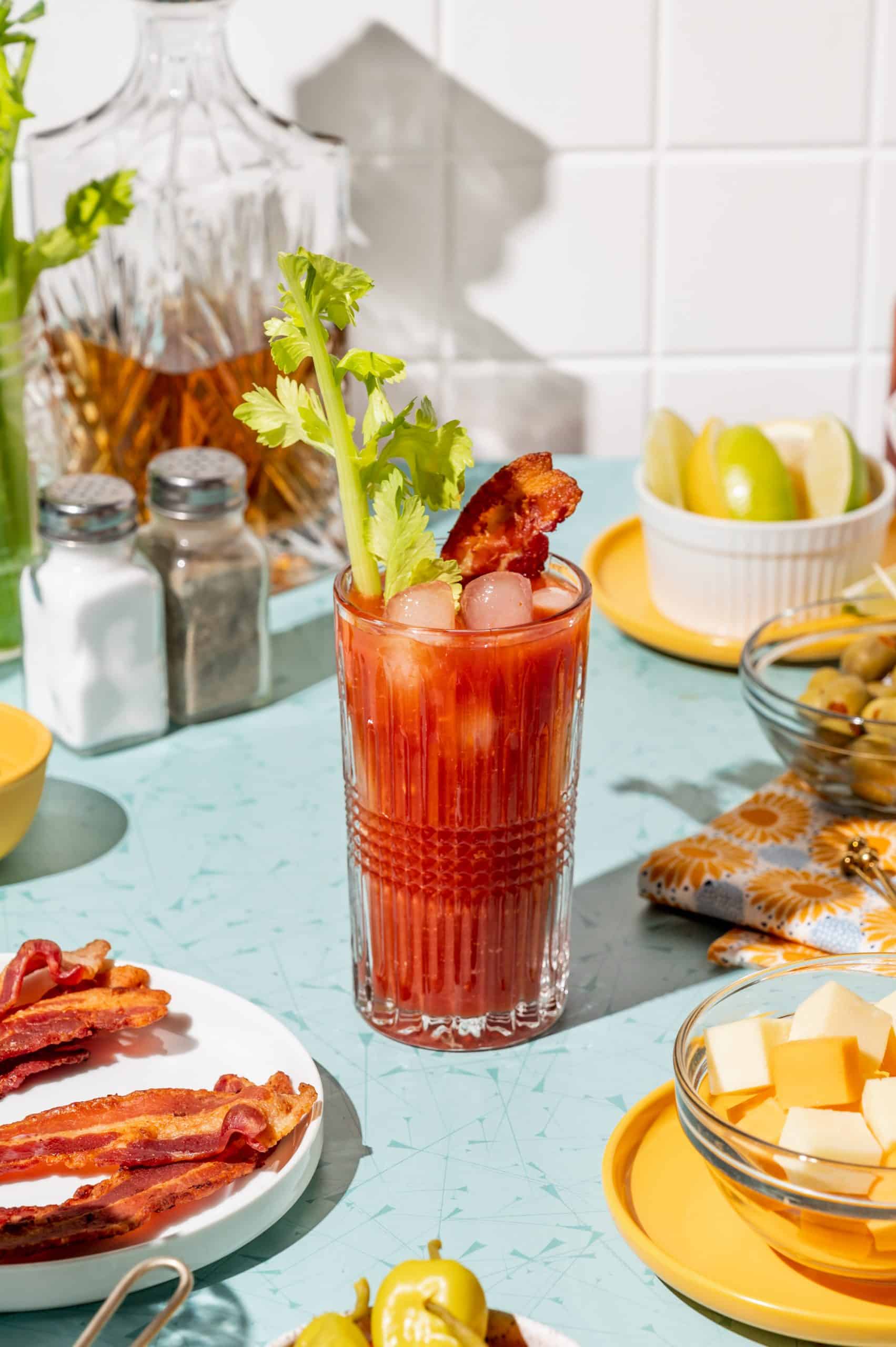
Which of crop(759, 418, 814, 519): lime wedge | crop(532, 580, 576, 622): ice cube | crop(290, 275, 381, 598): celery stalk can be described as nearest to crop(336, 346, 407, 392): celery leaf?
crop(290, 275, 381, 598): celery stalk

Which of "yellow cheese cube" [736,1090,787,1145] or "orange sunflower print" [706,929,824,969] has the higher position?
"yellow cheese cube" [736,1090,787,1145]

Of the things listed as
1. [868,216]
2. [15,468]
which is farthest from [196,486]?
[868,216]

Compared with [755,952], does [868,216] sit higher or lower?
higher

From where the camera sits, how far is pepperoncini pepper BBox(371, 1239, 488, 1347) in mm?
528

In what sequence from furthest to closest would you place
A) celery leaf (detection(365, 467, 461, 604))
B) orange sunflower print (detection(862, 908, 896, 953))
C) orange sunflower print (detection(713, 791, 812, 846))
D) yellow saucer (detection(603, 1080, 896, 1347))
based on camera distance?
orange sunflower print (detection(713, 791, 812, 846)), orange sunflower print (detection(862, 908, 896, 953)), celery leaf (detection(365, 467, 461, 604)), yellow saucer (detection(603, 1080, 896, 1347))

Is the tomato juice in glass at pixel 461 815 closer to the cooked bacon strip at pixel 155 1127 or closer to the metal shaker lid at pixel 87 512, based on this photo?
the cooked bacon strip at pixel 155 1127

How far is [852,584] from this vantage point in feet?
4.01

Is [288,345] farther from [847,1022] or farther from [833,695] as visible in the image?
[833,695]

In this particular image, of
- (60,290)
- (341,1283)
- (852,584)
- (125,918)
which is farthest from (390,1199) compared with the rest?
(60,290)

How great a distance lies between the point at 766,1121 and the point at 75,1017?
1.05 feet

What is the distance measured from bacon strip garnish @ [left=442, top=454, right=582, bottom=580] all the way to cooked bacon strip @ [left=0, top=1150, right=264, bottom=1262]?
11.1 inches

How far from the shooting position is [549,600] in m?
0.76

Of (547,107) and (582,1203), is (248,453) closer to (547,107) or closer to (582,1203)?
(547,107)

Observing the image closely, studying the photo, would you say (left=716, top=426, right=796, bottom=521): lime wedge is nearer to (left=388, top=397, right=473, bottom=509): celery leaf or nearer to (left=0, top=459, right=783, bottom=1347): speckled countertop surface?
(left=0, top=459, right=783, bottom=1347): speckled countertop surface
